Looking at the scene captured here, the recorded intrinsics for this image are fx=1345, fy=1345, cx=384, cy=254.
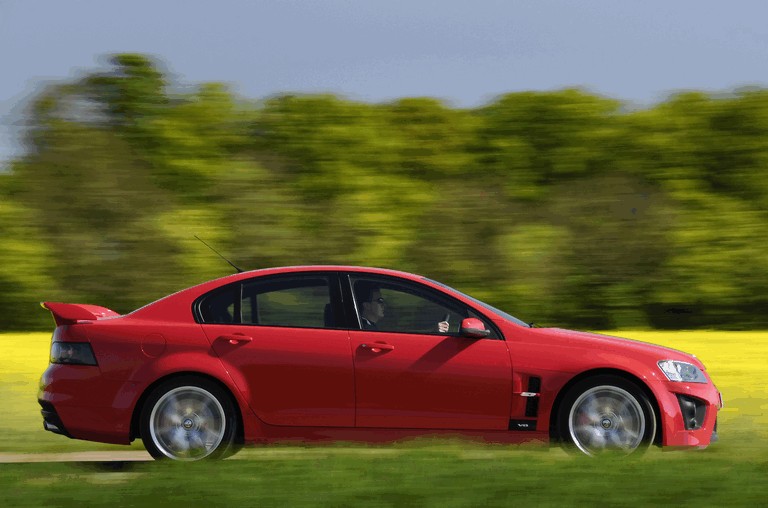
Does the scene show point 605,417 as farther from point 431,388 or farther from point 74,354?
point 74,354

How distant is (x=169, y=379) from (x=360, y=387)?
4.09ft

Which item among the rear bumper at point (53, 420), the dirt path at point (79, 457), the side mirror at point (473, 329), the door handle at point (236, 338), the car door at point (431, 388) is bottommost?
the dirt path at point (79, 457)

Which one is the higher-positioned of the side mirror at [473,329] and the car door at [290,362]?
the side mirror at [473,329]

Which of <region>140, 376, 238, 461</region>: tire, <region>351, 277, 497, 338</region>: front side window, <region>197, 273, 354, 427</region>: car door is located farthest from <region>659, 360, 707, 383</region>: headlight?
<region>140, 376, 238, 461</region>: tire


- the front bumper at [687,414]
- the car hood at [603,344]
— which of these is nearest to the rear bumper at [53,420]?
the car hood at [603,344]

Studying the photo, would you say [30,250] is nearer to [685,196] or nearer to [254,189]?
[254,189]

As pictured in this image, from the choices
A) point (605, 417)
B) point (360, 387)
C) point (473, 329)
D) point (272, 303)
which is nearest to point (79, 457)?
point (272, 303)

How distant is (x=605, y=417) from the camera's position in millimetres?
8641

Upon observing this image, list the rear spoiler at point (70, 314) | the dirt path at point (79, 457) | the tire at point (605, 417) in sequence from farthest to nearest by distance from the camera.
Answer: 1. the dirt path at point (79, 457)
2. the rear spoiler at point (70, 314)
3. the tire at point (605, 417)

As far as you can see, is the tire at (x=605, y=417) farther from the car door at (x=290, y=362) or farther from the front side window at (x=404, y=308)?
the car door at (x=290, y=362)

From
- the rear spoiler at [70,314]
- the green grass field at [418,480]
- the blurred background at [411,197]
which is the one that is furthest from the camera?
the blurred background at [411,197]

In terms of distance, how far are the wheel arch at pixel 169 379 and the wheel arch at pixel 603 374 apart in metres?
2.01

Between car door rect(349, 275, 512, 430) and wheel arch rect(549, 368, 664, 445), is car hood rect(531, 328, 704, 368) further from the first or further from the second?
car door rect(349, 275, 512, 430)

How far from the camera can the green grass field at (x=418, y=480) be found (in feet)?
22.4
